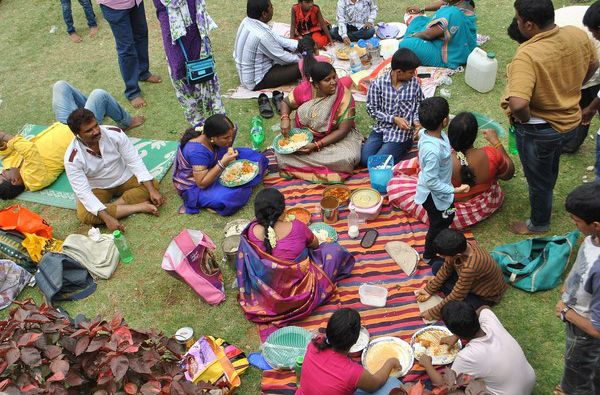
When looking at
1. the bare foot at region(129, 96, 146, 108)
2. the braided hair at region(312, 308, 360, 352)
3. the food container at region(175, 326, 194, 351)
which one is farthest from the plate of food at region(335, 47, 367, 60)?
the braided hair at region(312, 308, 360, 352)

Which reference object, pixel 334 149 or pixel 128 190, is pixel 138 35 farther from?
pixel 334 149

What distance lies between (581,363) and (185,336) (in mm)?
3040

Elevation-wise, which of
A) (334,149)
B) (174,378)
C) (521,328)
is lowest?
(521,328)

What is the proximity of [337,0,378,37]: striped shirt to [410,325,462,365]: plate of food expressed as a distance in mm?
5562

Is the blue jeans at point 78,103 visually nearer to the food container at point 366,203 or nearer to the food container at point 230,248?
the food container at point 230,248

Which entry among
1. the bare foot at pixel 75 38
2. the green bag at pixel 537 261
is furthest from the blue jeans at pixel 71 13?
the green bag at pixel 537 261

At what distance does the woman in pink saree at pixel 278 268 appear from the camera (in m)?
4.46

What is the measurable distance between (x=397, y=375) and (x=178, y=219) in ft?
10.3

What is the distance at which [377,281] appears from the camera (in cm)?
495

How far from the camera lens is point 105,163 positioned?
5.76 meters

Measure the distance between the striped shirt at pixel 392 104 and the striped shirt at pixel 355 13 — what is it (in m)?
2.84

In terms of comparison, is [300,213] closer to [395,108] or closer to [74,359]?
[395,108]

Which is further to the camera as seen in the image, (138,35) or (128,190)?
(138,35)

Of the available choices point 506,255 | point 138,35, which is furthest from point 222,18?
point 506,255
